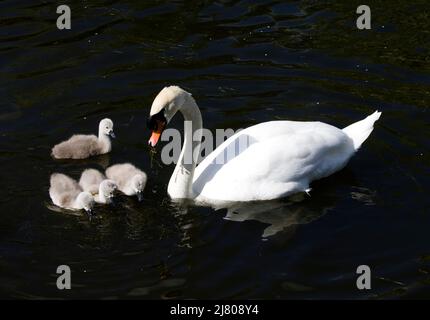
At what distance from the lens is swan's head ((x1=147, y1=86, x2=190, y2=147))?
9539mm

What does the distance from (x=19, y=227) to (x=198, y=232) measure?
6.49 ft

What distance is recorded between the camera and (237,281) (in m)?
8.70

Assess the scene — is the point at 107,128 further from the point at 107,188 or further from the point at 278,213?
the point at 278,213

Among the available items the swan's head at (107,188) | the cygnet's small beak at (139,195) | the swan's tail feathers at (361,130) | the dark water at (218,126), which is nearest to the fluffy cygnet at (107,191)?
the swan's head at (107,188)

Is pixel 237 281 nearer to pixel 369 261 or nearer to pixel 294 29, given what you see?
pixel 369 261

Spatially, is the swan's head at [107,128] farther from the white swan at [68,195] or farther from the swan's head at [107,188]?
the swan's head at [107,188]

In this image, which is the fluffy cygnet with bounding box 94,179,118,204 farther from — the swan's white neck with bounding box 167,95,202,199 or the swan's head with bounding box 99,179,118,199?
the swan's white neck with bounding box 167,95,202,199

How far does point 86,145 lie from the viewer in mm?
11211

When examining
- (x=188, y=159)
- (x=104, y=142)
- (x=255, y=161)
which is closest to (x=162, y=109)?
(x=188, y=159)

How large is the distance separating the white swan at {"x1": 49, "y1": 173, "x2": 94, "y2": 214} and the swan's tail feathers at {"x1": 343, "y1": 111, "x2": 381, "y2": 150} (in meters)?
3.38

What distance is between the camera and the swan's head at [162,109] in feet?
31.3

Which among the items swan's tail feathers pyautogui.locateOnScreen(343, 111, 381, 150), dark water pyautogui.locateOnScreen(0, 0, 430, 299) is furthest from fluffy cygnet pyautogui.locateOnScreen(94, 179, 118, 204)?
swan's tail feathers pyautogui.locateOnScreen(343, 111, 381, 150)

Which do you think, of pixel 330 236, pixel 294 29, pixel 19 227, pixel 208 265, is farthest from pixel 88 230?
pixel 294 29
